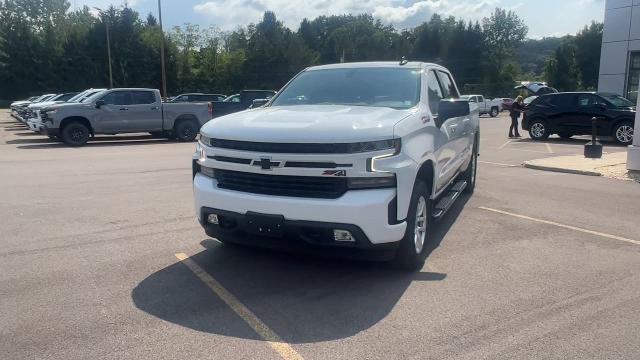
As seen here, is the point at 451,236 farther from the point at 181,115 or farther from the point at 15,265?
the point at 181,115

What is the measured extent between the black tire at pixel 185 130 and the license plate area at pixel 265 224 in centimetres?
1610

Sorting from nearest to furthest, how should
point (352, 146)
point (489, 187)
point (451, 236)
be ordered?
1. point (352, 146)
2. point (451, 236)
3. point (489, 187)

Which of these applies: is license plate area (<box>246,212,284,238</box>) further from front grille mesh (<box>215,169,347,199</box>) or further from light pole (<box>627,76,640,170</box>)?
light pole (<box>627,76,640,170</box>)

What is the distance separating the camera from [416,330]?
398 cm

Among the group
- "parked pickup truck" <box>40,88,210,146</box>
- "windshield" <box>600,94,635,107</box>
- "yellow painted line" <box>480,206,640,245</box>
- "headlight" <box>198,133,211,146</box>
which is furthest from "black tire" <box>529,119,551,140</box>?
"headlight" <box>198,133,211,146</box>

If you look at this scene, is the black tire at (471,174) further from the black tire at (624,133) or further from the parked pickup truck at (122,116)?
the parked pickup truck at (122,116)

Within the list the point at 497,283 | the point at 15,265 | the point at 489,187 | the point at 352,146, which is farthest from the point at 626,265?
the point at 15,265

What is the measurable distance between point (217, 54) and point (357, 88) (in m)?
69.3

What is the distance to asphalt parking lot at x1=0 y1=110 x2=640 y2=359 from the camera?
→ 12.3ft

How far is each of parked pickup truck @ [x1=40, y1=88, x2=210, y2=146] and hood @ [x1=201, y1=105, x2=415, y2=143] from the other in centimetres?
1438

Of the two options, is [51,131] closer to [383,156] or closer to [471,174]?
[471,174]

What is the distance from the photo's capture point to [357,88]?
6.03 meters

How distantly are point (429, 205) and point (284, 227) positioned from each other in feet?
5.61

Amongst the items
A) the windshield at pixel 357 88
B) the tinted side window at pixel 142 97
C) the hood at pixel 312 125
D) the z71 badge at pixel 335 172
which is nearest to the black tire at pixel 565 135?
the tinted side window at pixel 142 97
